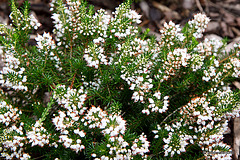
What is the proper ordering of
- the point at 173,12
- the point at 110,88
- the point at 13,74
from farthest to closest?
the point at 173,12 → the point at 110,88 → the point at 13,74

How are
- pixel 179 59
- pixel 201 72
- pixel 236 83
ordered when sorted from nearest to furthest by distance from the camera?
pixel 179 59 → pixel 201 72 → pixel 236 83

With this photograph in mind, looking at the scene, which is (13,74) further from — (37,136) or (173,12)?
(173,12)

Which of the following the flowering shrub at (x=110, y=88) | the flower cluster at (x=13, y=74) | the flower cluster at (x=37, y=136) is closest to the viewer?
the flower cluster at (x=37, y=136)

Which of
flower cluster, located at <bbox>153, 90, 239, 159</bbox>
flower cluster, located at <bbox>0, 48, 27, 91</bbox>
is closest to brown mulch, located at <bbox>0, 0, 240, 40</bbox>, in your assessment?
flower cluster, located at <bbox>0, 48, 27, 91</bbox>

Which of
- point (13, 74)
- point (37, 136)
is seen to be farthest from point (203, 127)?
point (13, 74)

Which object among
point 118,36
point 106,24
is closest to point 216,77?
point 118,36

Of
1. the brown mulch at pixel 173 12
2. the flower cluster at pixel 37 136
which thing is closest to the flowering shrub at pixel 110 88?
the flower cluster at pixel 37 136

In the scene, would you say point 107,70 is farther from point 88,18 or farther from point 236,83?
point 236,83

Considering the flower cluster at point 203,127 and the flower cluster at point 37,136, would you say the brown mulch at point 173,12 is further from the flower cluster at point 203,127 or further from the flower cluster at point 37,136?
the flower cluster at point 37,136
